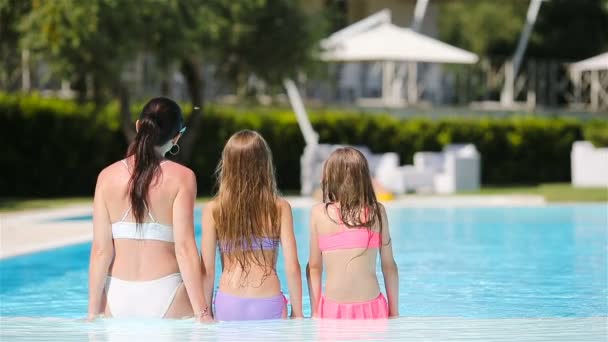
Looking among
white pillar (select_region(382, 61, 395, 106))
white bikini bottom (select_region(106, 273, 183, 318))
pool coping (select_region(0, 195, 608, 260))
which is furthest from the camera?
white pillar (select_region(382, 61, 395, 106))

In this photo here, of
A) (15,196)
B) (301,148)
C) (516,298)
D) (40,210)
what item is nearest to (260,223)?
(516,298)

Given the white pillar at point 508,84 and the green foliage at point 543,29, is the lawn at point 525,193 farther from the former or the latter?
the green foliage at point 543,29

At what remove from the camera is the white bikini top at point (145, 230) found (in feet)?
19.2

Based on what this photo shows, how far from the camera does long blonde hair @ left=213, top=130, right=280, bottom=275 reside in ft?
19.9

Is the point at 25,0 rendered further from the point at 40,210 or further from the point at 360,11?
the point at 360,11

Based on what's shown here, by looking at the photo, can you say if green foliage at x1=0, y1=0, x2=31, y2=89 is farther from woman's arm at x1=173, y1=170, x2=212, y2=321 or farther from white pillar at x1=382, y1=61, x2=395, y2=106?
woman's arm at x1=173, y1=170, x2=212, y2=321

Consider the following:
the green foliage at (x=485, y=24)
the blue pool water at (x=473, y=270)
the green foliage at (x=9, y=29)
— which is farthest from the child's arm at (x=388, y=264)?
the green foliage at (x=485, y=24)

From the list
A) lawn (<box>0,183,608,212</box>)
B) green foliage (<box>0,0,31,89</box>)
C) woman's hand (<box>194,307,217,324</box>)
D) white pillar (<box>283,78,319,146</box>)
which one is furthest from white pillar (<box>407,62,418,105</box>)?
woman's hand (<box>194,307,217,324</box>)

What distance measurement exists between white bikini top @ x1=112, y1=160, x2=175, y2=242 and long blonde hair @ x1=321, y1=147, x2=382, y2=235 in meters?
0.99

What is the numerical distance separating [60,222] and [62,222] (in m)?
0.04

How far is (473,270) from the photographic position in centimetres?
1273

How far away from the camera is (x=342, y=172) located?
632 cm

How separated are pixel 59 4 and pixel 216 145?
6.43 m

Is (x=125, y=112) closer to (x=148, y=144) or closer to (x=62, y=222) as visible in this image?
(x=62, y=222)
